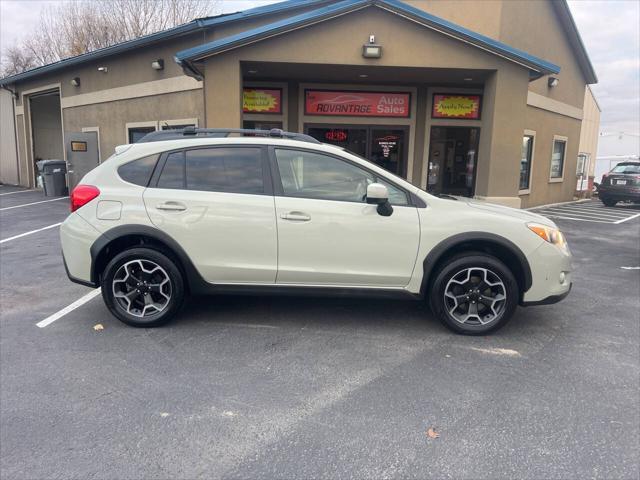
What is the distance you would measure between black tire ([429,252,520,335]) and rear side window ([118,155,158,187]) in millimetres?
2783

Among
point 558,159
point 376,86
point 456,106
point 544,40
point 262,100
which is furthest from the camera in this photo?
point 558,159

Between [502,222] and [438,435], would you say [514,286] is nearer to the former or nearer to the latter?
[502,222]

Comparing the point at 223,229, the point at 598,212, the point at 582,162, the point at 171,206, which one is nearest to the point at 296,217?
the point at 223,229

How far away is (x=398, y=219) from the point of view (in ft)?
13.7

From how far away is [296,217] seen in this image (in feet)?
13.7

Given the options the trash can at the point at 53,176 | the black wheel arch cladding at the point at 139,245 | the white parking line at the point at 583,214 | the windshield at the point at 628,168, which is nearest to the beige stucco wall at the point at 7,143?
the trash can at the point at 53,176

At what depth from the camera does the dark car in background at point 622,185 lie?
644 inches

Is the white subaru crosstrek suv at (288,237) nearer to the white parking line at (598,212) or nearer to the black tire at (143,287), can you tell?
the black tire at (143,287)

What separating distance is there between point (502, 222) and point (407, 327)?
4.24ft

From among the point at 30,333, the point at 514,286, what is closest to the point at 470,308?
the point at 514,286

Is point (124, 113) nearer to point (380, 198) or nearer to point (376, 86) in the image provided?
point (376, 86)

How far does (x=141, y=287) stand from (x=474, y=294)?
3.02m

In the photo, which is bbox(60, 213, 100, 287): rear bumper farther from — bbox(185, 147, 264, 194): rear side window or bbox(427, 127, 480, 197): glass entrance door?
bbox(427, 127, 480, 197): glass entrance door

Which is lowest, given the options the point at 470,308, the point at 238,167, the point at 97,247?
the point at 470,308
